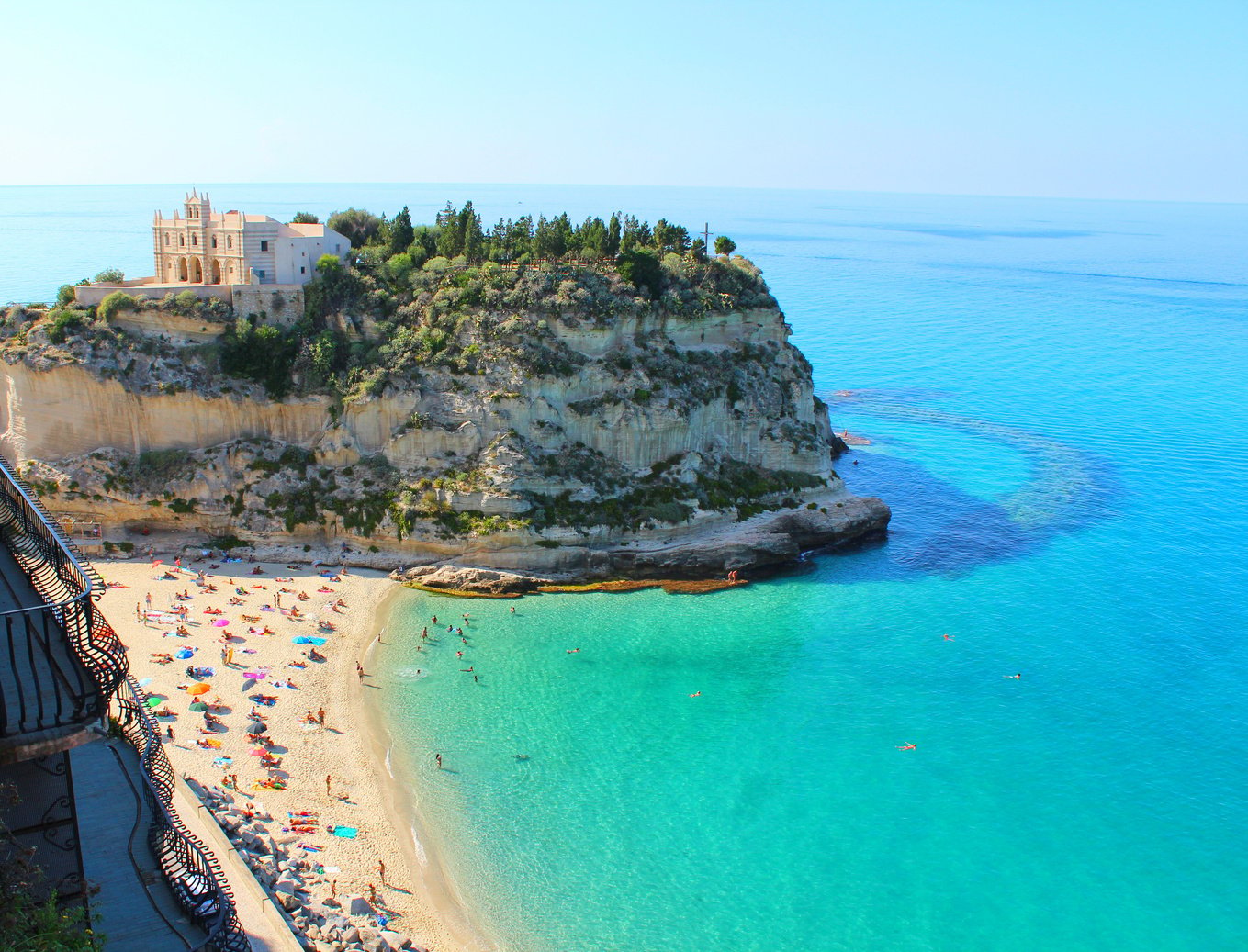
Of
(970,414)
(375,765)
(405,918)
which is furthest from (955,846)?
(970,414)

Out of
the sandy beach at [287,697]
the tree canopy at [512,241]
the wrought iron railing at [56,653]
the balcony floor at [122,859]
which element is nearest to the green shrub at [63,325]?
the sandy beach at [287,697]

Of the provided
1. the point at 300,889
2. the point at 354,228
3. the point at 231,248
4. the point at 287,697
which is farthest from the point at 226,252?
the point at 300,889

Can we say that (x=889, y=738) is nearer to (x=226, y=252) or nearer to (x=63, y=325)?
(x=226, y=252)

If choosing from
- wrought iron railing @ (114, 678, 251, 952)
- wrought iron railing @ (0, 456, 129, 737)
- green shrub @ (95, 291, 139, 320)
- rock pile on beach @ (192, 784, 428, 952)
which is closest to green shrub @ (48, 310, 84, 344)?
green shrub @ (95, 291, 139, 320)

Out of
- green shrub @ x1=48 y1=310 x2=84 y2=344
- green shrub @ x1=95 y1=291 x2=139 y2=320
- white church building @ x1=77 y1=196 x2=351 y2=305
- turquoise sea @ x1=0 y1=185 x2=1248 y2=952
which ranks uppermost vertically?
white church building @ x1=77 y1=196 x2=351 y2=305

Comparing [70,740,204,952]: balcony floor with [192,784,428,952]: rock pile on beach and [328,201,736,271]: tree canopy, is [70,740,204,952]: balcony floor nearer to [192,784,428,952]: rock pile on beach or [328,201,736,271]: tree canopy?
[192,784,428,952]: rock pile on beach
